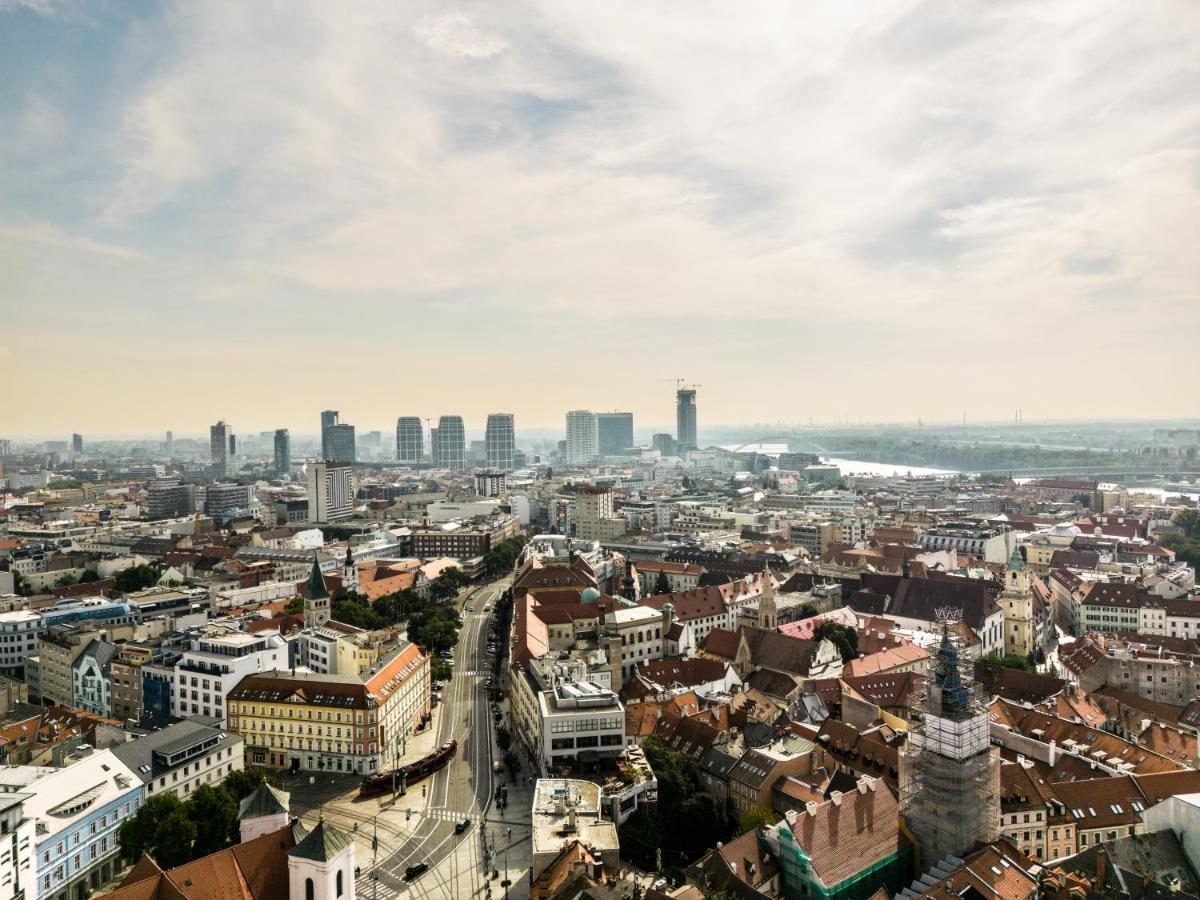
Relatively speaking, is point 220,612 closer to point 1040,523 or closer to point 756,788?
point 756,788

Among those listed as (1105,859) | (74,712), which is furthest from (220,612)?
(1105,859)

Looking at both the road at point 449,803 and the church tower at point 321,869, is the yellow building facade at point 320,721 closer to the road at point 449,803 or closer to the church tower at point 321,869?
the road at point 449,803

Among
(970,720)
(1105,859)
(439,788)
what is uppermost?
(970,720)

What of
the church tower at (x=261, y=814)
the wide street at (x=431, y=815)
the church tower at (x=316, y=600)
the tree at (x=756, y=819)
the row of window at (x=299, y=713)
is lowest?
the wide street at (x=431, y=815)

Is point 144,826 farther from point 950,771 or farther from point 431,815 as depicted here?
point 950,771

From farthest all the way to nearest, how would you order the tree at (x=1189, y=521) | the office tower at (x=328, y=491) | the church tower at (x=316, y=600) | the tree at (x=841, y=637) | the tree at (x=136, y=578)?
the office tower at (x=328, y=491)
the tree at (x=1189, y=521)
the tree at (x=136, y=578)
the church tower at (x=316, y=600)
the tree at (x=841, y=637)

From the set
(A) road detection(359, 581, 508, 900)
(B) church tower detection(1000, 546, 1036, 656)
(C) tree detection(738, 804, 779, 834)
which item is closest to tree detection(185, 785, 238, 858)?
(A) road detection(359, 581, 508, 900)

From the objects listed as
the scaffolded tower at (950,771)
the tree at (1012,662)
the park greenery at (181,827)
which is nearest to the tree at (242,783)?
the park greenery at (181,827)

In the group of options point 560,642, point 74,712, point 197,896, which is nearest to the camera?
point 197,896
